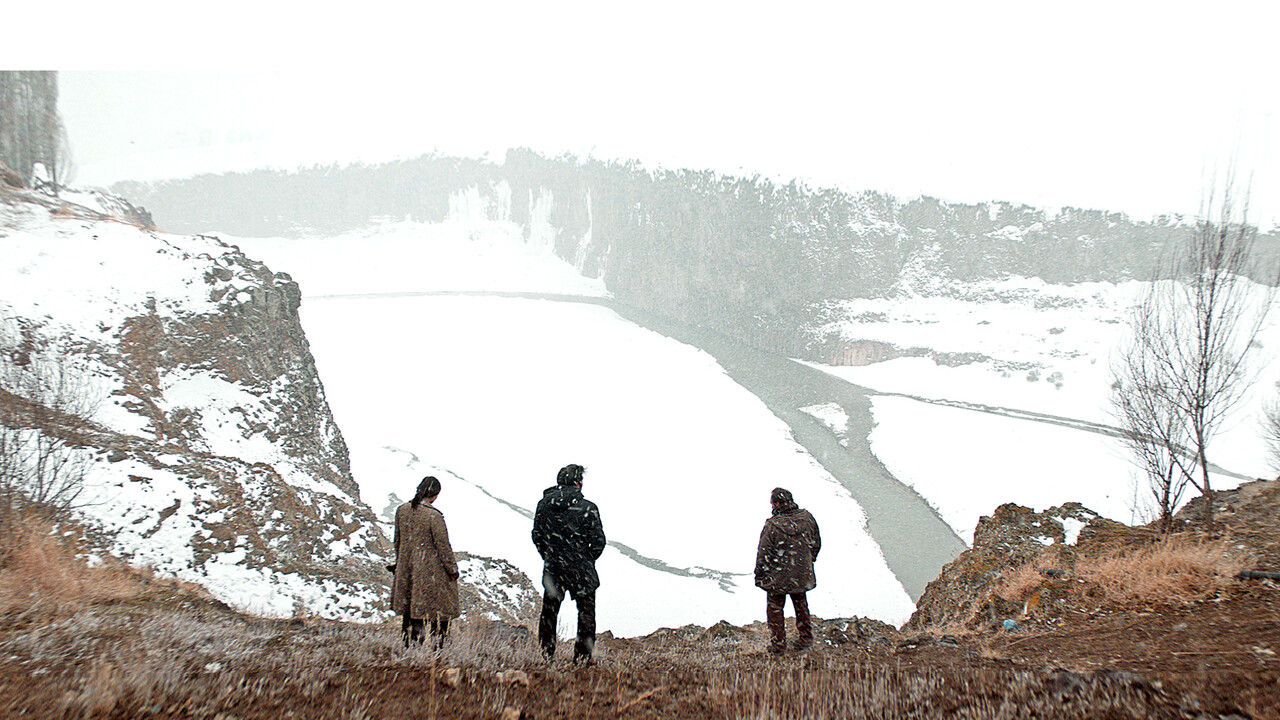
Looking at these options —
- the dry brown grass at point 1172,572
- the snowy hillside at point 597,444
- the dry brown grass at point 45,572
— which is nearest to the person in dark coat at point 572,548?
the dry brown grass at point 45,572

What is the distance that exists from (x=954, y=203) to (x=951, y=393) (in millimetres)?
30539

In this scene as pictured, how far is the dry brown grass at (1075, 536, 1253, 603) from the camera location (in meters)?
5.41

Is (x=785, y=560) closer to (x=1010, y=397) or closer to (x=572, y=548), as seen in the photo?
(x=572, y=548)

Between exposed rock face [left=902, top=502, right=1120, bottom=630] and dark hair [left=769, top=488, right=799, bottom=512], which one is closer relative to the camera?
dark hair [left=769, top=488, right=799, bottom=512]

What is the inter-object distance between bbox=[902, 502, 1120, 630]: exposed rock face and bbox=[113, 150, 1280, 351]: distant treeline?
6618 cm

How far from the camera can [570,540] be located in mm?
4746

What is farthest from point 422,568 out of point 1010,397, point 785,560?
point 1010,397

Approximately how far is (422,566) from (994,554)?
8.58m

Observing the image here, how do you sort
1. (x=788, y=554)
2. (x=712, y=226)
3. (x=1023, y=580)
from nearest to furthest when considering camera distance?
(x=788, y=554) < (x=1023, y=580) < (x=712, y=226)

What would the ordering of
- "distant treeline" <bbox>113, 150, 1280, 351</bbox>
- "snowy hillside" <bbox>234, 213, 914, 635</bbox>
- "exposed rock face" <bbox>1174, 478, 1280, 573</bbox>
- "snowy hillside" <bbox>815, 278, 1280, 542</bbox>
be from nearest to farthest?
"exposed rock face" <bbox>1174, 478, 1280, 573</bbox>
"snowy hillside" <bbox>234, 213, 914, 635</bbox>
"snowy hillside" <bbox>815, 278, 1280, 542</bbox>
"distant treeline" <bbox>113, 150, 1280, 351</bbox>

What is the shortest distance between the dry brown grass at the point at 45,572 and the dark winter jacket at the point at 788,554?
6191 mm

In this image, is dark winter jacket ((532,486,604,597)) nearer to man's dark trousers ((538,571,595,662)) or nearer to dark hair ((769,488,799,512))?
man's dark trousers ((538,571,595,662))

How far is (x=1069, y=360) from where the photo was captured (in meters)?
53.8

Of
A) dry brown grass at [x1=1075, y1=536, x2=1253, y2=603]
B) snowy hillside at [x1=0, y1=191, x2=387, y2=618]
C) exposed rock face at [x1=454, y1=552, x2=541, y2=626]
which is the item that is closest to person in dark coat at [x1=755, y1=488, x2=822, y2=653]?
dry brown grass at [x1=1075, y1=536, x2=1253, y2=603]
